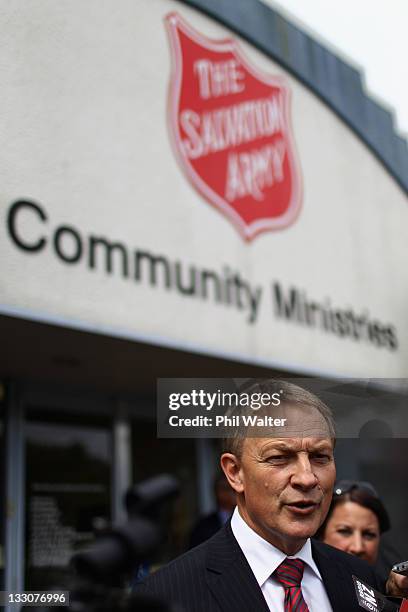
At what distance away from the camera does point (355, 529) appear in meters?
2.94

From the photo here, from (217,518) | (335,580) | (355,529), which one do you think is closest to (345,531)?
(355,529)

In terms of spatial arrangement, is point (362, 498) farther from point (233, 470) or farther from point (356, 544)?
point (233, 470)

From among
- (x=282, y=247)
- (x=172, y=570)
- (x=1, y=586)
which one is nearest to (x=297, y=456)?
(x=172, y=570)

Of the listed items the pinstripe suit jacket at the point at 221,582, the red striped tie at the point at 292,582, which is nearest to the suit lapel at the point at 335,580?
the pinstripe suit jacket at the point at 221,582

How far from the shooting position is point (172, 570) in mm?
1765

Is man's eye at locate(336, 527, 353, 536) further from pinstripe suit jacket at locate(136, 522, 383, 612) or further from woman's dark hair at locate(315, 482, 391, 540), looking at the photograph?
pinstripe suit jacket at locate(136, 522, 383, 612)

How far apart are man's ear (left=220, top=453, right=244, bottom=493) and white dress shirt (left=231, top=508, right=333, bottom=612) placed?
89mm

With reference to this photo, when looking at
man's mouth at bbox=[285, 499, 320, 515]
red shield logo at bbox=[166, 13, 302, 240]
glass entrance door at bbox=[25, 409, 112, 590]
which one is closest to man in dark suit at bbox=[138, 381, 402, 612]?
man's mouth at bbox=[285, 499, 320, 515]

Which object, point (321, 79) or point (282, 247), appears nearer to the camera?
point (282, 247)

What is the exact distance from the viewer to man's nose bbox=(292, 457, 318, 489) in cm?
167

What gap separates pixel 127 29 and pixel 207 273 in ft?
7.54

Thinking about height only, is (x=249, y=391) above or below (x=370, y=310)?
below

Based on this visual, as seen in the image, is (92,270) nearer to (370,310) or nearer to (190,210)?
(190,210)

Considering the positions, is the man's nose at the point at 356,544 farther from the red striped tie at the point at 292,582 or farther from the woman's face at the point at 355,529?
the red striped tie at the point at 292,582
